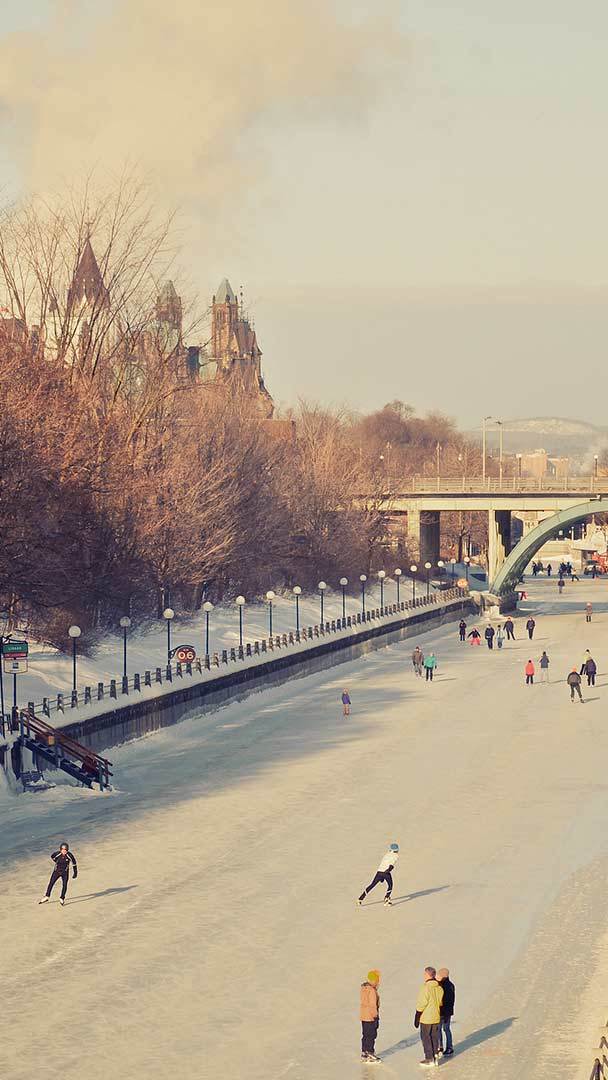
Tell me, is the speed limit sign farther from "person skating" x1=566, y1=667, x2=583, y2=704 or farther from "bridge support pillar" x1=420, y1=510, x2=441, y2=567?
"bridge support pillar" x1=420, y1=510, x2=441, y2=567

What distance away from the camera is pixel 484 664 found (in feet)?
230

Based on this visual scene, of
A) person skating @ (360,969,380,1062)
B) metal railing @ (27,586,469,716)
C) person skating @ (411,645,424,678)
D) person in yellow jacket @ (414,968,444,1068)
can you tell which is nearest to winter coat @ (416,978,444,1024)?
person in yellow jacket @ (414,968,444,1068)

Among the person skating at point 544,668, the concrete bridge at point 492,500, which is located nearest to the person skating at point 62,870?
the person skating at point 544,668

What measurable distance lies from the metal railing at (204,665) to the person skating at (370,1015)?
810 inches

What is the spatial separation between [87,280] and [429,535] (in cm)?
5302

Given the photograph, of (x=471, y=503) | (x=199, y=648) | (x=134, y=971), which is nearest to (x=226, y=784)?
(x=134, y=971)

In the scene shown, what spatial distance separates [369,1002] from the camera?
1995 cm

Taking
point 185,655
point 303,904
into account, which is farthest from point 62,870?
point 185,655

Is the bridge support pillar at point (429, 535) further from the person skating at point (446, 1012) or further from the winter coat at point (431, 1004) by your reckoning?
the winter coat at point (431, 1004)

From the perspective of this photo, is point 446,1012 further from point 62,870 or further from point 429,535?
point 429,535

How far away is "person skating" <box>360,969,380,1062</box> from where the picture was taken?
20.0 meters

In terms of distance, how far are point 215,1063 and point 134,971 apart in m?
4.11

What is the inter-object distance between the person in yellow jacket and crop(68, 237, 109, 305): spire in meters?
44.9

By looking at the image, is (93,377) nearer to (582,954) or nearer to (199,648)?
(199,648)
